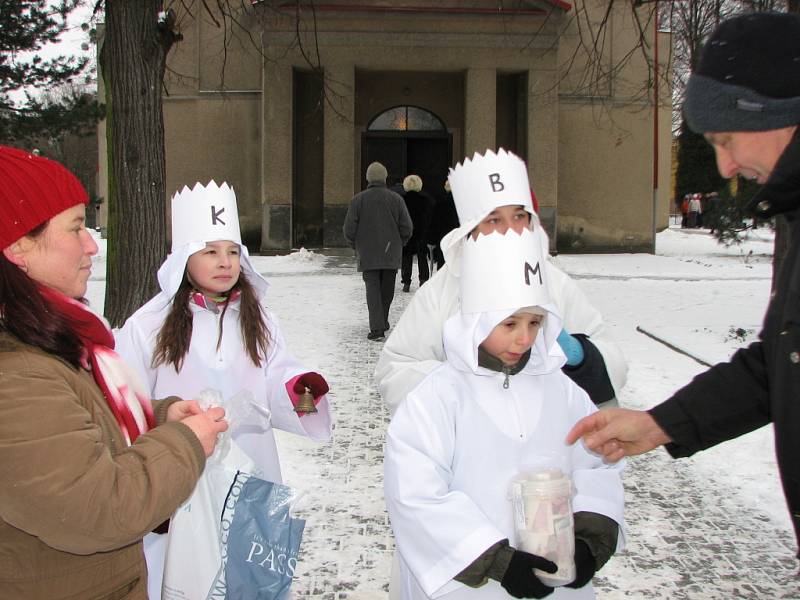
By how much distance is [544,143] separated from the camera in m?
19.4

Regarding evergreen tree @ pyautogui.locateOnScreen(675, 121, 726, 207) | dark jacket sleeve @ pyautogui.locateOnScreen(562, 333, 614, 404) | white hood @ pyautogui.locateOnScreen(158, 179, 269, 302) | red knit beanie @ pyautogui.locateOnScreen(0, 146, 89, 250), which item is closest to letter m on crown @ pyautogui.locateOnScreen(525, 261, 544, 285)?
dark jacket sleeve @ pyautogui.locateOnScreen(562, 333, 614, 404)

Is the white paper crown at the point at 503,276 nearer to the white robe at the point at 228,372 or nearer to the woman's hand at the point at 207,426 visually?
the woman's hand at the point at 207,426

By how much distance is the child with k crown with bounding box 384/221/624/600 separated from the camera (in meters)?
2.30

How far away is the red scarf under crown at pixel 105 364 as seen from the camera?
1.91 meters

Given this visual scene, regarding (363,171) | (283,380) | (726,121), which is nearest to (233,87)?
(363,171)

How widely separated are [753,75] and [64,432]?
68.4 inches

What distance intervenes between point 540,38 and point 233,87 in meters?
7.48

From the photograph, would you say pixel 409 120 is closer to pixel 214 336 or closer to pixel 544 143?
pixel 544 143

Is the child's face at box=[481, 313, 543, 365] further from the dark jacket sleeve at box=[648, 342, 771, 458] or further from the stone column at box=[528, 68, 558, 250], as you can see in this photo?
the stone column at box=[528, 68, 558, 250]

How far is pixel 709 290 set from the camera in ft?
45.4

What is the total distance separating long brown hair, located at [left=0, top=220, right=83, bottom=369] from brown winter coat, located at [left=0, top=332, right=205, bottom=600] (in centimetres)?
2

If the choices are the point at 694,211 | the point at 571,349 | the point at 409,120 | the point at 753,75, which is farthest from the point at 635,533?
the point at 694,211

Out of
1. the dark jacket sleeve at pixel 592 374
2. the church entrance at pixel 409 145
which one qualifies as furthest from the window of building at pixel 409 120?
the dark jacket sleeve at pixel 592 374

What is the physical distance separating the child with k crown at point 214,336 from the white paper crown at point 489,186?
941mm
